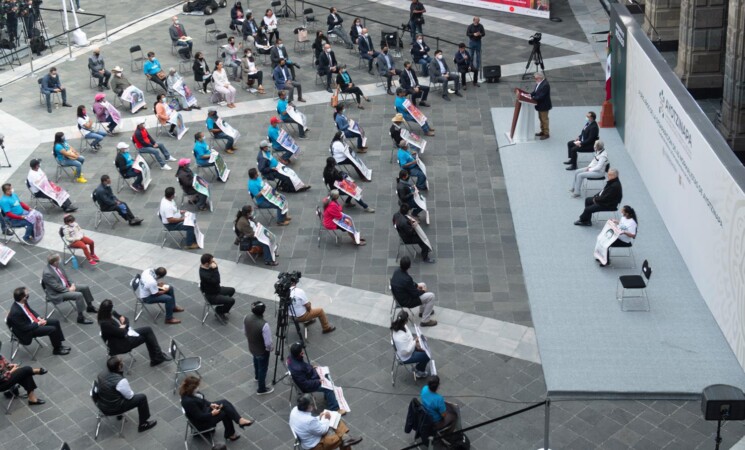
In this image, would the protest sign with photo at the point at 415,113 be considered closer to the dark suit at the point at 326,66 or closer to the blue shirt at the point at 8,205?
the dark suit at the point at 326,66

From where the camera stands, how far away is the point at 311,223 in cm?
2198

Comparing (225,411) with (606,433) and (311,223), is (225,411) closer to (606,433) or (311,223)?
(606,433)

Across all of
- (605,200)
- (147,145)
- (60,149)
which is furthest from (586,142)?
(60,149)

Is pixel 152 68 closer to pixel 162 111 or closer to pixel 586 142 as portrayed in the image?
pixel 162 111

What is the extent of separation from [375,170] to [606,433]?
35.4 feet

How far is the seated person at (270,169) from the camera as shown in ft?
75.0

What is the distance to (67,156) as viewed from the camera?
24.0 m

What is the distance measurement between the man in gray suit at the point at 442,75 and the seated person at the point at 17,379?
614 inches

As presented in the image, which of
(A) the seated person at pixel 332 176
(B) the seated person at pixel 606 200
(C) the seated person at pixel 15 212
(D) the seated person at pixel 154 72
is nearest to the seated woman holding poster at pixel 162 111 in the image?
(D) the seated person at pixel 154 72

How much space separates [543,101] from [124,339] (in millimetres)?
12712

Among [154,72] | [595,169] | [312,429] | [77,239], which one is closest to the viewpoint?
[312,429]

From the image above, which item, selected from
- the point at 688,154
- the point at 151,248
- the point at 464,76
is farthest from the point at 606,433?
the point at 464,76

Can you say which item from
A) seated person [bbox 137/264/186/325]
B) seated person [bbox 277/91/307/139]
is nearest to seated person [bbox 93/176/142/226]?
seated person [bbox 137/264/186/325]

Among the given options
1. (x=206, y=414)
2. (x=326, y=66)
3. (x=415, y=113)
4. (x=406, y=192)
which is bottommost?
(x=206, y=414)
